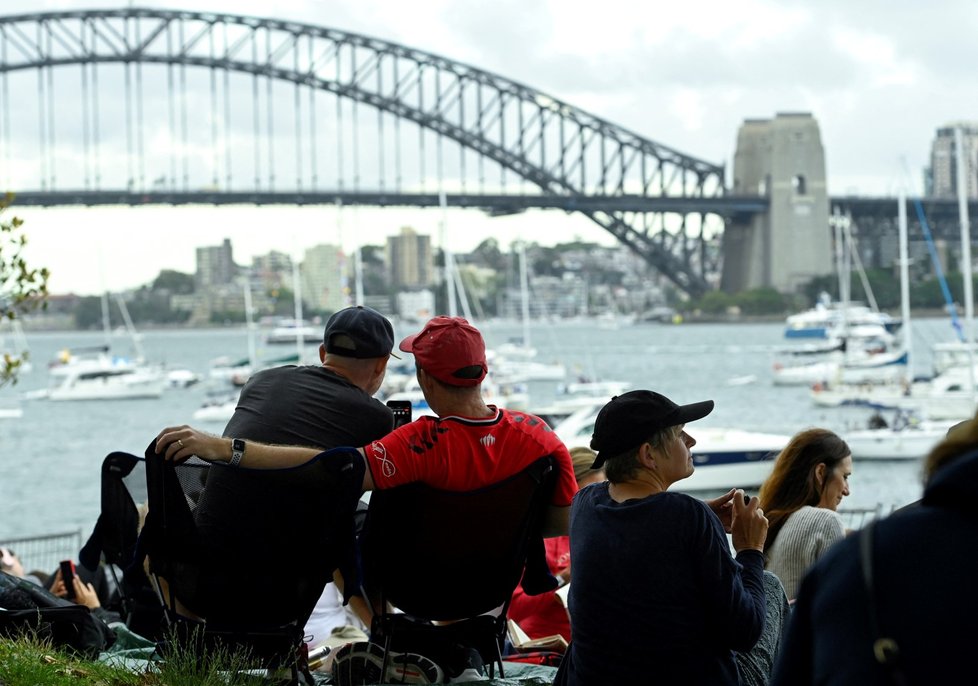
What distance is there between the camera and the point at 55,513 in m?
24.1

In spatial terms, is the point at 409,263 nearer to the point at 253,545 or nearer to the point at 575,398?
the point at 575,398

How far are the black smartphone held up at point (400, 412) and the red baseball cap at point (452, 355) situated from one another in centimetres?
32

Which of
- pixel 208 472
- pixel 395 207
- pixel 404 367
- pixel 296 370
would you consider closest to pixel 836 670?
pixel 208 472

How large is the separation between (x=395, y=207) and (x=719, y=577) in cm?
5465

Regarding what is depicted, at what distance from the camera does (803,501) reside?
11.5 feet

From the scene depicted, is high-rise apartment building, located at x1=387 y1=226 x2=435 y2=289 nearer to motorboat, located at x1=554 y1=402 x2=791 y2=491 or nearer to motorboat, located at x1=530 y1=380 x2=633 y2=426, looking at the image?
motorboat, located at x1=530 y1=380 x2=633 y2=426

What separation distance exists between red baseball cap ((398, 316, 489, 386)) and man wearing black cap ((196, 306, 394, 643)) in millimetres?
215

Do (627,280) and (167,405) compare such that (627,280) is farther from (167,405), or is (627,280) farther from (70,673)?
(70,673)

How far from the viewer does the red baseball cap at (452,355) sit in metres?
2.93

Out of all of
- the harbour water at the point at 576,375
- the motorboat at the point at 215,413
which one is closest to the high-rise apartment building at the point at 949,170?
the harbour water at the point at 576,375

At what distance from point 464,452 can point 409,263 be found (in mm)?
75008

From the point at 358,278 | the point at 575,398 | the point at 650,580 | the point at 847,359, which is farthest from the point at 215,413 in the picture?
the point at 650,580

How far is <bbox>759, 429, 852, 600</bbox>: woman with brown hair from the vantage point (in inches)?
132

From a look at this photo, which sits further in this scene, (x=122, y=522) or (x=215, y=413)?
(x=215, y=413)
